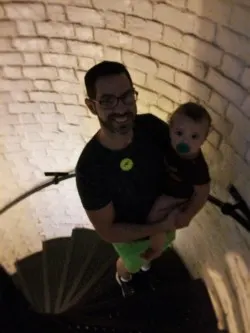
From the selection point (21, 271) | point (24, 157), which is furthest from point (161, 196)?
point (21, 271)

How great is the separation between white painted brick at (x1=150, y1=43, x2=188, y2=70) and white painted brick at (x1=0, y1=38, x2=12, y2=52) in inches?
27.3

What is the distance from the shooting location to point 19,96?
267 cm

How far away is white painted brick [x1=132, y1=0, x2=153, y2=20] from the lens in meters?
2.06

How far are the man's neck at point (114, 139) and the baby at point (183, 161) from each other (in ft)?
0.54

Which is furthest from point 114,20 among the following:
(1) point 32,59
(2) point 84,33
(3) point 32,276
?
(3) point 32,276

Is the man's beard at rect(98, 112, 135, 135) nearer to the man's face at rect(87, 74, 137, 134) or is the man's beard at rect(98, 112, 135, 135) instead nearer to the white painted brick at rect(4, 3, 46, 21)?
the man's face at rect(87, 74, 137, 134)

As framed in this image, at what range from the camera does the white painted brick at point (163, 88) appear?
2.27 m

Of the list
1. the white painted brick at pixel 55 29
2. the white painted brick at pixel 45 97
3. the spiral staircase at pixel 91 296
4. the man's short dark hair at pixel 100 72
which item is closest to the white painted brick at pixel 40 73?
the white painted brick at pixel 45 97

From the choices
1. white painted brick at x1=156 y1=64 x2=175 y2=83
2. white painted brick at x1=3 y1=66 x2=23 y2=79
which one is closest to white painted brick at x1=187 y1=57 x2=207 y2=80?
white painted brick at x1=156 y1=64 x2=175 y2=83

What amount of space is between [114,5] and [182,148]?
74 centimetres

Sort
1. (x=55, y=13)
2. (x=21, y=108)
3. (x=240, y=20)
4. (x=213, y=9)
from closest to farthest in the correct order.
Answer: (x=240, y=20) → (x=213, y=9) → (x=55, y=13) → (x=21, y=108)

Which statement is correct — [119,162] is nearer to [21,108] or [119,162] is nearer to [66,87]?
[66,87]

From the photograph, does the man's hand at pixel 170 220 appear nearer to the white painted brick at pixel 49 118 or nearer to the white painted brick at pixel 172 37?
the white painted brick at pixel 172 37

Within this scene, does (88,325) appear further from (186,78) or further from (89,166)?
(186,78)
